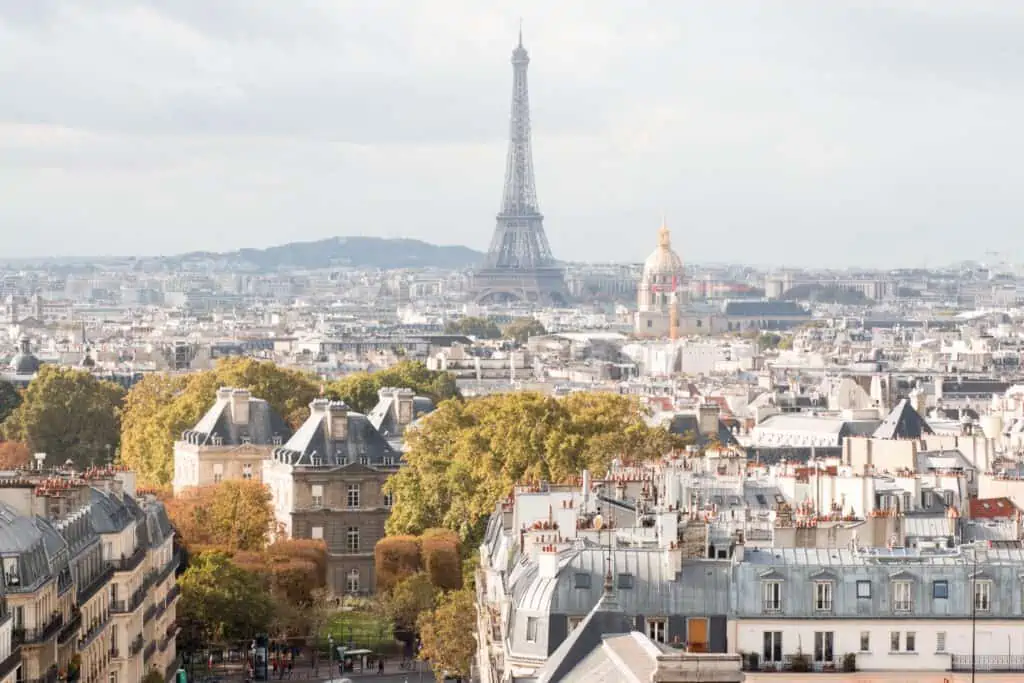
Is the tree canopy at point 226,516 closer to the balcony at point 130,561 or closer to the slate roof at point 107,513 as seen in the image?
the balcony at point 130,561

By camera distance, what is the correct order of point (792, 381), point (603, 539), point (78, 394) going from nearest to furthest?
1. point (603, 539)
2. point (78, 394)
3. point (792, 381)

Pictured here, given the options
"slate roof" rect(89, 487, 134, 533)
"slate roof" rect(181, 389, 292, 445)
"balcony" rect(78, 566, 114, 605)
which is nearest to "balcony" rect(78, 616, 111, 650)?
"balcony" rect(78, 566, 114, 605)

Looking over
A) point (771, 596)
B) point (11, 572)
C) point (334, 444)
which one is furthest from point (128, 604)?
point (334, 444)

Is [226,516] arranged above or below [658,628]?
below

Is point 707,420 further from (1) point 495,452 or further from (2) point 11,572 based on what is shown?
(2) point 11,572

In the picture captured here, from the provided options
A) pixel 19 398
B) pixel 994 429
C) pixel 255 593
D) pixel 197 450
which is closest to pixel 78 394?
pixel 19 398

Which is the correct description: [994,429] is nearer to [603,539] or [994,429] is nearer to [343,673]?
[343,673]
